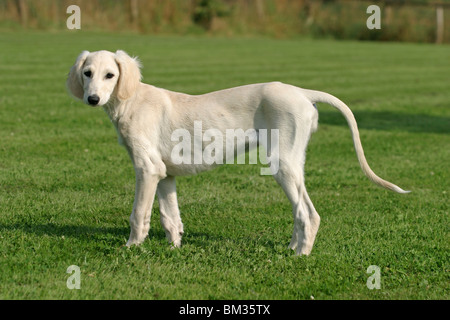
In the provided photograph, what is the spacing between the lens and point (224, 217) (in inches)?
253

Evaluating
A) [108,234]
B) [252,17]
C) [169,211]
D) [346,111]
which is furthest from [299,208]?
[252,17]

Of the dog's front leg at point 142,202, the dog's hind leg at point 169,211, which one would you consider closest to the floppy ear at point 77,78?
the dog's front leg at point 142,202

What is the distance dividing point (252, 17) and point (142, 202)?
107ft

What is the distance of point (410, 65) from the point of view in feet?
79.0

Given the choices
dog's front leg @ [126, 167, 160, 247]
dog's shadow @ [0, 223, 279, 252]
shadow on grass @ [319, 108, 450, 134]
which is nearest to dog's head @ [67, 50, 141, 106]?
dog's front leg @ [126, 167, 160, 247]

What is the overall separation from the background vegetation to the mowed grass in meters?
18.2

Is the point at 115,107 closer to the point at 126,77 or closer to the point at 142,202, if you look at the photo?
the point at 126,77

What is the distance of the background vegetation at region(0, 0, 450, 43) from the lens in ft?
104

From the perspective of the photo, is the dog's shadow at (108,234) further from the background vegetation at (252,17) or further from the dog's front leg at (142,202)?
the background vegetation at (252,17)

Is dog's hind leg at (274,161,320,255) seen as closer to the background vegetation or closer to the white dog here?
the white dog

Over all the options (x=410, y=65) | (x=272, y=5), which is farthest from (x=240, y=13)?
(x=410, y=65)

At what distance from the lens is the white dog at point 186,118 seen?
202 inches

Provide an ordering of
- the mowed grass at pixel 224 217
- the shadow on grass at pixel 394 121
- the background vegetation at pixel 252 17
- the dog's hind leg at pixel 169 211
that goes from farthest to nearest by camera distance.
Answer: the background vegetation at pixel 252 17, the shadow on grass at pixel 394 121, the dog's hind leg at pixel 169 211, the mowed grass at pixel 224 217
